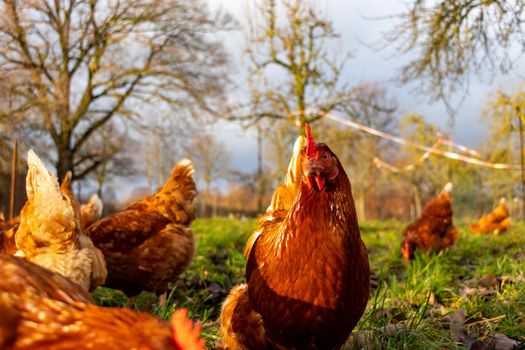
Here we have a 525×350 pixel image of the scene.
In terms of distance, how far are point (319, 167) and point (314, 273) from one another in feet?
1.87

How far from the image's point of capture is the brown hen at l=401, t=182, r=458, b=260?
21.2 ft

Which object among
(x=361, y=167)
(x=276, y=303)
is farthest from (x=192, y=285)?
(x=361, y=167)

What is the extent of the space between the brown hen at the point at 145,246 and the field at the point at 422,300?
29cm

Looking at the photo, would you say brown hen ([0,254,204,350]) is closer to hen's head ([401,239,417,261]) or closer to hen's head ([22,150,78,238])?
hen's head ([22,150,78,238])

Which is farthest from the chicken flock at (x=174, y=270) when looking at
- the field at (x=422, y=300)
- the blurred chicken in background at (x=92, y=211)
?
the blurred chicken in background at (x=92, y=211)

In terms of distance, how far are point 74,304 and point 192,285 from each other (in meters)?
3.59

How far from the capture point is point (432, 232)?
684 centimetres

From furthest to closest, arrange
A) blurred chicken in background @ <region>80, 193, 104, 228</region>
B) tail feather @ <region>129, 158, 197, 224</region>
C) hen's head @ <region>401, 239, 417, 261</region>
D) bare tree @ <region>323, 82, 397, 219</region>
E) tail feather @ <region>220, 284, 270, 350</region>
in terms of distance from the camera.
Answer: bare tree @ <region>323, 82, 397, 219</region> → blurred chicken in background @ <region>80, 193, 104, 228</region> → hen's head @ <region>401, 239, 417, 261</region> → tail feather @ <region>129, 158, 197, 224</region> → tail feather @ <region>220, 284, 270, 350</region>

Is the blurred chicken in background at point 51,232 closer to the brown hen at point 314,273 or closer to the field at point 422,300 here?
the field at point 422,300

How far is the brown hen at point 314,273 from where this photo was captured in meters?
2.23

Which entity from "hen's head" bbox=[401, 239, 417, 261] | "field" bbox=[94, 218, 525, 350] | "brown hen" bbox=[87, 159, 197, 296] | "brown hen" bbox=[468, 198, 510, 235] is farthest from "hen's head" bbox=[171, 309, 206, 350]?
"brown hen" bbox=[468, 198, 510, 235]

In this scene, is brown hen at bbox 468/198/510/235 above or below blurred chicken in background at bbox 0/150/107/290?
below

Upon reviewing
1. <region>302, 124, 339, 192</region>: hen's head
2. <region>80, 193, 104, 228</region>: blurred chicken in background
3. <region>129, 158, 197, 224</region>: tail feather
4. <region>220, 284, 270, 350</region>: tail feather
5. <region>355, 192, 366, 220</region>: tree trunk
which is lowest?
<region>355, 192, 366, 220</region>: tree trunk

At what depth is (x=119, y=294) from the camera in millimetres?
5145
